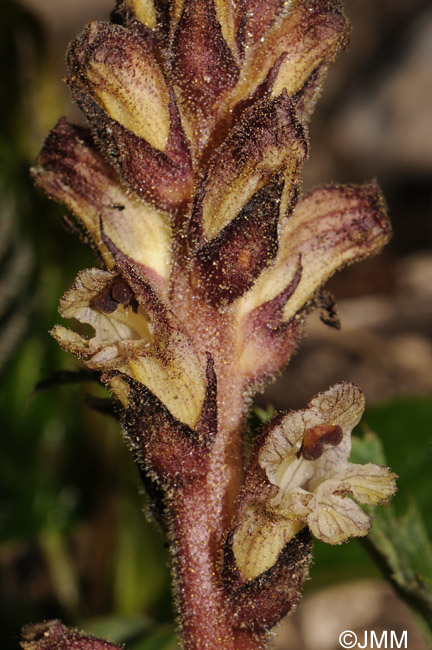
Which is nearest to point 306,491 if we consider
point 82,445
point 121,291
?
point 121,291

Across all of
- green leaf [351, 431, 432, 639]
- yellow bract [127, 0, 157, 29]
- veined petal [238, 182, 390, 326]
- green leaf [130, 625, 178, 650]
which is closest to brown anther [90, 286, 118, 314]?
veined petal [238, 182, 390, 326]

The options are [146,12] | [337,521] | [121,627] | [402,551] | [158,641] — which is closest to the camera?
[337,521]

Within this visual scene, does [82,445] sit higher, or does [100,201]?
[100,201]

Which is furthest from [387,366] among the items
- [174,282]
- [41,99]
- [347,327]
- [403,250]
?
[174,282]

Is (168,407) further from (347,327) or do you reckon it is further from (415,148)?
(415,148)

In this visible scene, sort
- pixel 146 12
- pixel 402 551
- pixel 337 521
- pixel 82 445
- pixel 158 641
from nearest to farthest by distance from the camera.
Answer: pixel 337 521, pixel 146 12, pixel 402 551, pixel 158 641, pixel 82 445

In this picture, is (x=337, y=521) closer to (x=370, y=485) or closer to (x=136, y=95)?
(x=370, y=485)

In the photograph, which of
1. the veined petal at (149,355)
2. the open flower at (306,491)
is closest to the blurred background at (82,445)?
the veined petal at (149,355)

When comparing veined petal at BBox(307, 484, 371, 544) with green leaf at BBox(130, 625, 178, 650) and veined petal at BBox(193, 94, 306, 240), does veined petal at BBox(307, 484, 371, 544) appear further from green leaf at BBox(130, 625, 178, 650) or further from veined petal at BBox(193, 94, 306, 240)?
green leaf at BBox(130, 625, 178, 650)
